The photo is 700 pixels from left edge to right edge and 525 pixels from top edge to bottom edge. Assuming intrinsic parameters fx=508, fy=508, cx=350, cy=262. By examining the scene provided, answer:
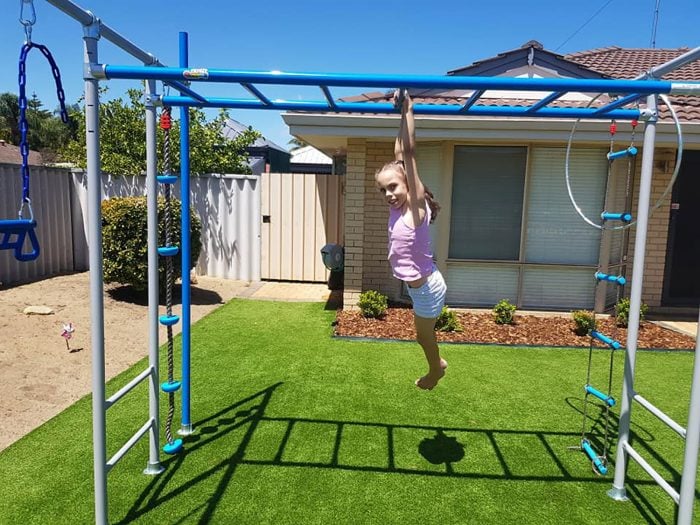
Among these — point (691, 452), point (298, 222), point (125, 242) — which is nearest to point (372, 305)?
point (298, 222)

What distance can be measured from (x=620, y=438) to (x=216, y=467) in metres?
2.76

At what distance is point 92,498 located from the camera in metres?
3.20

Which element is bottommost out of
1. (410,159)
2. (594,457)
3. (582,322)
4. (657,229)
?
(594,457)

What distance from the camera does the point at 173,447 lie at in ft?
12.3

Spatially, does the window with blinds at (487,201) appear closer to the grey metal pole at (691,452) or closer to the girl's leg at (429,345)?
the girl's leg at (429,345)

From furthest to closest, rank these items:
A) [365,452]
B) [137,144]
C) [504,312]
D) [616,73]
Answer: [137,144], [616,73], [504,312], [365,452]

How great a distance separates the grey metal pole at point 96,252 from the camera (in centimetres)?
259

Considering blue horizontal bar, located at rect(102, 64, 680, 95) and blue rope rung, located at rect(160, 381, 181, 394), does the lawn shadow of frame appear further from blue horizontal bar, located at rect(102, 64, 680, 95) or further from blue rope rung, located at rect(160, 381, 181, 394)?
blue horizontal bar, located at rect(102, 64, 680, 95)

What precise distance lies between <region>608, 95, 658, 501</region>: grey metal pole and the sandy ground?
441 cm

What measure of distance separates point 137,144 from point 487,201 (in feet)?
26.7

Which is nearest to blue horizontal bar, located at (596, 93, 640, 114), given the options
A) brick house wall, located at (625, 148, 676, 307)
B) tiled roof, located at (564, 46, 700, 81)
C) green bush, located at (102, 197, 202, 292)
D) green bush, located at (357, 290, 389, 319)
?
green bush, located at (357, 290, 389, 319)

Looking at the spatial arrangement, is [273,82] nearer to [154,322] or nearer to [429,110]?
[429,110]

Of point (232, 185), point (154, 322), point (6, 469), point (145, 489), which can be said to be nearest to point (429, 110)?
point (154, 322)

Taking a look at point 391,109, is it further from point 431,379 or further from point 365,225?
point 365,225
